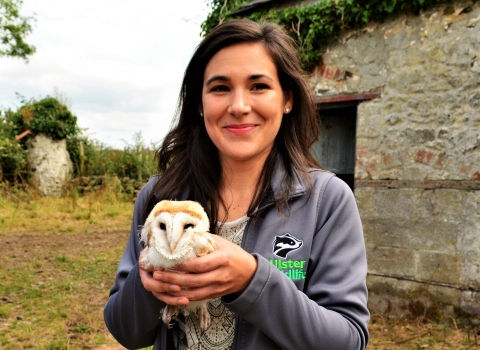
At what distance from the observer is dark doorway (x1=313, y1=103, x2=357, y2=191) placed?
20.1 ft

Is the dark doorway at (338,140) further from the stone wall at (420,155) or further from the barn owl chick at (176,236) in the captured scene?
the barn owl chick at (176,236)

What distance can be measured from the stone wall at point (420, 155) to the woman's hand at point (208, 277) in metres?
4.15

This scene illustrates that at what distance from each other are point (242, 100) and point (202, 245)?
24.0 inches

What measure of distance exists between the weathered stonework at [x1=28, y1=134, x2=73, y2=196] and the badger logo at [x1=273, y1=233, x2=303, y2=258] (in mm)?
14572

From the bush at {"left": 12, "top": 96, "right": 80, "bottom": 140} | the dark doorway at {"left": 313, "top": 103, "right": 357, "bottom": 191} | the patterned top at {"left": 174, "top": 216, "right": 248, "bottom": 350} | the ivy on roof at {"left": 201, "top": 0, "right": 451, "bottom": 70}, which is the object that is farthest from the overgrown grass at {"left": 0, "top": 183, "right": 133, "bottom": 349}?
the ivy on roof at {"left": 201, "top": 0, "right": 451, "bottom": 70}

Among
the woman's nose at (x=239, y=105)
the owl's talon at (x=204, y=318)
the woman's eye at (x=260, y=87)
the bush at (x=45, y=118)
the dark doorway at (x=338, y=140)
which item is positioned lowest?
the owl's talon at (x=204, y=318)

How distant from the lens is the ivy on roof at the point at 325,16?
4855 mm

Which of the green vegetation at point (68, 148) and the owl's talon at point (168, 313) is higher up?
the green vegetation at point (68, 148)

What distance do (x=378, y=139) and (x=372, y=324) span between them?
2339 millimetres

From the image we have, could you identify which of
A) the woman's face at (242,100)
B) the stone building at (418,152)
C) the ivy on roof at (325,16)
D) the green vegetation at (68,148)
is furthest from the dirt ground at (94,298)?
the green vegetation at (68,148)

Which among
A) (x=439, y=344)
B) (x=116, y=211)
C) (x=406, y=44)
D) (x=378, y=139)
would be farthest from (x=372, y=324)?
(x=116, y=211)

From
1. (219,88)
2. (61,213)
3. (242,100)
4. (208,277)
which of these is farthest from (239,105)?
(61,213)

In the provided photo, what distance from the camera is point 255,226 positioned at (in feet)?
4.98

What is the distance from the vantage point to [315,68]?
5.63 meters
